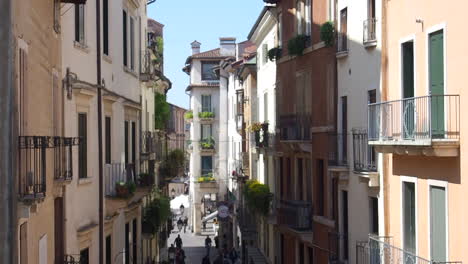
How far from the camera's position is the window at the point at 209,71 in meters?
77.3

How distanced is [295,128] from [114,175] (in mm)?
8199

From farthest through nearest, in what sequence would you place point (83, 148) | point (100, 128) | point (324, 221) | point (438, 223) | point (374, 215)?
1. point (324, 221)
2. point (100, 128)
3. point (374, 215)
4. point (83, 148)
5. point (438, 223)

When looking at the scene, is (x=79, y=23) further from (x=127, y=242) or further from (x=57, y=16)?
(x=127, y=242)

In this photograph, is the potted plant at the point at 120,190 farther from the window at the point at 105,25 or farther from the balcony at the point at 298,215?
the balcony at the point at 298,215

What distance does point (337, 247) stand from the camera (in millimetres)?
25109

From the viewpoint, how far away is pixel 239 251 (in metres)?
57.0

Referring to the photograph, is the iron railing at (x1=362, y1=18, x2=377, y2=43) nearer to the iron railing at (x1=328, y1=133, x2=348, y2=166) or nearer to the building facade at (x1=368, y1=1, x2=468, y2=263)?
the building facade at (x1=368, y1=1, x2=468, y2=263)

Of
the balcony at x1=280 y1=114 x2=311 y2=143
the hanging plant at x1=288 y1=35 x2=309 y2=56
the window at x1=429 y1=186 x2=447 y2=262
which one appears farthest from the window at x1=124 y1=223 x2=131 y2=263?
the window at x1=429 y1=186 x2=447 y2=262

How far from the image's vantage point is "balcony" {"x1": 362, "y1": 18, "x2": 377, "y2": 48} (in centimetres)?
2148

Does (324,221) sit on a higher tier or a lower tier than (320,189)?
lower

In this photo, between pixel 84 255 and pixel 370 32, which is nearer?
pixel 84 255

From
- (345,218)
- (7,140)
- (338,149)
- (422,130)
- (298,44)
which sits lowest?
(345,218)

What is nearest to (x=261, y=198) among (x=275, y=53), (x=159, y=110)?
(x=275, y=53)

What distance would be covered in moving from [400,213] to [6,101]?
10621 mm
